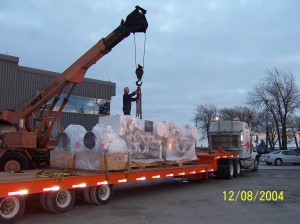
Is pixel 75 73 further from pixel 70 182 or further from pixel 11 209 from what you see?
pixel 11 209

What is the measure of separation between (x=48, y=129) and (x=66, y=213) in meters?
7.15

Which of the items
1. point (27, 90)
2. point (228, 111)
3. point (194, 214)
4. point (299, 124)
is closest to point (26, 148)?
point (194, 214)

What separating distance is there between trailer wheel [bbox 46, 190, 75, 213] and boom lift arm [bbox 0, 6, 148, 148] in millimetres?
5295

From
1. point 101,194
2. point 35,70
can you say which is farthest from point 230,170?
point 35,70

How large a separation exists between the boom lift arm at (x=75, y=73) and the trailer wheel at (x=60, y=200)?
17.4ft

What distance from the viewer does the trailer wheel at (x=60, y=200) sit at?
28.0 ft

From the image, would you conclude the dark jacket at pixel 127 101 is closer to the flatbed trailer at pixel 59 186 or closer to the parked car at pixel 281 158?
the flatbed trailer at pixel 59 186

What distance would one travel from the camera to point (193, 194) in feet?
40.5
